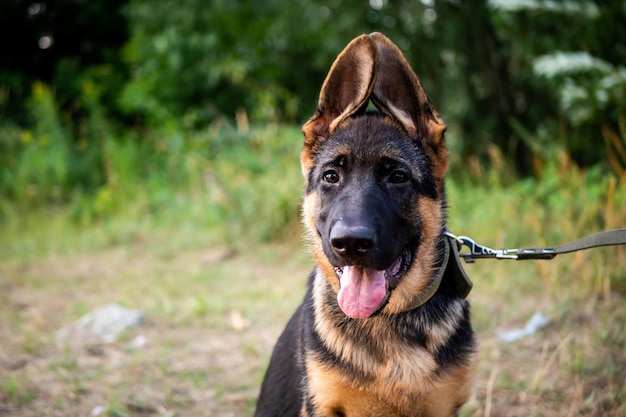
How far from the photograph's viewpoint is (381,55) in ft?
9.37

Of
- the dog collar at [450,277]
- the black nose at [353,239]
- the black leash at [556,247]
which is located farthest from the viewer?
the dog collar at [450,277]

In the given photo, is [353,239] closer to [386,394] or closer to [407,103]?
[386,394]

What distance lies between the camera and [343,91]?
3025 mm

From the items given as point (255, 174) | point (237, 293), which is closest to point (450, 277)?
point (237, 293)

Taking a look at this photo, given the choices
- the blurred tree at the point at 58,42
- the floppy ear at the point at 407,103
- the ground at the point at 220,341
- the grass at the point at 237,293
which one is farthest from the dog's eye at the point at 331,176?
the blurred tree at the point at 58,42

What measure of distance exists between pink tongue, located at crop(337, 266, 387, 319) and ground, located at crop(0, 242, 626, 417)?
4.74 ft

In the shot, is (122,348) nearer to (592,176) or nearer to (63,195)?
(592,176)

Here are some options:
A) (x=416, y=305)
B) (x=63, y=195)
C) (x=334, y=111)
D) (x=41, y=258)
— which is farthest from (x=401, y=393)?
(x=63, y=195)

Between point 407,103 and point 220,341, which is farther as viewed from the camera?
point 220,341

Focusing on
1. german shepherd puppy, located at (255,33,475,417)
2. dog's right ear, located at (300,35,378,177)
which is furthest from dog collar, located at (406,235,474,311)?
dog's right ear, located at (300,35,378,177)

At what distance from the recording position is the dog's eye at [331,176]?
2.87m

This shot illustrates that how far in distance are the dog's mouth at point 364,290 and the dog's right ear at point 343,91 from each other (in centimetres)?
75

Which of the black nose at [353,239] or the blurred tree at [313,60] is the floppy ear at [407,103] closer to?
the black nose at [353,239]

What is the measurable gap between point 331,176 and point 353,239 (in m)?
0.56
